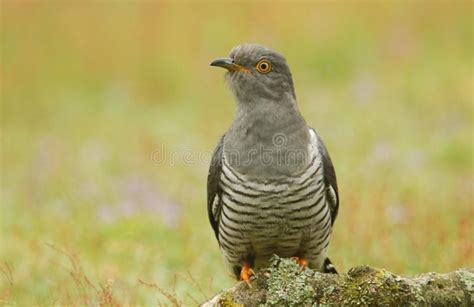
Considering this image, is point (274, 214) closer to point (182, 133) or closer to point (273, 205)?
point (273, 205)

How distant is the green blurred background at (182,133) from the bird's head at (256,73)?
4.24 ft

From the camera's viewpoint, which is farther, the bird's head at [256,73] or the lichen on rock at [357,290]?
the bird's head at [256,73]

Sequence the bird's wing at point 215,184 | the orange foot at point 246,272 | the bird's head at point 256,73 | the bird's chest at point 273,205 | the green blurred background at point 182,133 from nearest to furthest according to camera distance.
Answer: the bird's chest at point 273,205 < the orange foot at point 246,272 < the bird's wing at point 215,184 < the bird's head at point 256,73 < the green blurred background at point 182,133

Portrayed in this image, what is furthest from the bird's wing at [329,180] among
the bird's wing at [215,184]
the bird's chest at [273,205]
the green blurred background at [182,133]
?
the green blurred background at [182,133]

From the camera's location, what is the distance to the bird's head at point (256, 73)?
5227 millimetres

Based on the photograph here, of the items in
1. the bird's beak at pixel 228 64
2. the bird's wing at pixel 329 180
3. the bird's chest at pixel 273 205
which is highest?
the bird's beak at pixel 228 64

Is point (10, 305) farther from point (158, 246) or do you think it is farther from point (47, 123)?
point (47, 123)

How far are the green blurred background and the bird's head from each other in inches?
50.9

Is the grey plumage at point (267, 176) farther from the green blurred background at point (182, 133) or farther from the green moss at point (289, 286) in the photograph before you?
the green blurred background at point (182, 133)

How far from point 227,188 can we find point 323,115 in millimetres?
7874

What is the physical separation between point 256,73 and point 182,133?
7416mm

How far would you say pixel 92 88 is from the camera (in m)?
15.3

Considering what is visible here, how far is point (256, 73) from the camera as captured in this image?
524 cm

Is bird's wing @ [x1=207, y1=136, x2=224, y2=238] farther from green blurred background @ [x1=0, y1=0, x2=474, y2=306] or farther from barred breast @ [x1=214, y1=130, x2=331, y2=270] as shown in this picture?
green blurred background @ [x1=0, y1=0, x2=474, y2=306]
